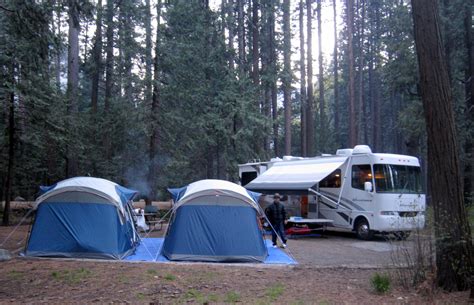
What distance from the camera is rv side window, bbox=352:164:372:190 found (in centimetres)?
1455

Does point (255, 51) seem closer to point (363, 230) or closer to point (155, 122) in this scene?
point (155, 122)

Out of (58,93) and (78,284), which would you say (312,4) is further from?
(78,284)

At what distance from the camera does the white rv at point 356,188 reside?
14.1 meters

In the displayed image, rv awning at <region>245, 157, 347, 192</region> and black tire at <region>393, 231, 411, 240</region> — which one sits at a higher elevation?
rv awning at <region>245, 157, 347, 192</region>

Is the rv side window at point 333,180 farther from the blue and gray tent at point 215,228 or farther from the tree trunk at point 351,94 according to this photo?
the tree trunk at point 351,94

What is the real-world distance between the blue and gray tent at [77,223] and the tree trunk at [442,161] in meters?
7.04

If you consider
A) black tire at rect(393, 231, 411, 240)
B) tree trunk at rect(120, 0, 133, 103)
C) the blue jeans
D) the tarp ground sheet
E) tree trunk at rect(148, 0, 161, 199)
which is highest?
tree trunk at rect(120, 0, 133, 103)

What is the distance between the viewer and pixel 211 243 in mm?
10859

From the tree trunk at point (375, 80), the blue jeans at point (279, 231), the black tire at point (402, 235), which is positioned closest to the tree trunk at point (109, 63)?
the blue jeans at point (279, 231)

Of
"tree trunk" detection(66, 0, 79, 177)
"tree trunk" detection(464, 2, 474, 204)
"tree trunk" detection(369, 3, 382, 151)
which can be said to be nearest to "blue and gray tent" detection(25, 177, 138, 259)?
"tree trunk" detection(66, 0, 79, 177)

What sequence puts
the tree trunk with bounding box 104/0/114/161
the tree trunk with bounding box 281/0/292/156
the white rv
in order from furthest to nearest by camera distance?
the tree trunk with bounding box 281/0/292/156 → the tree trunk with bounding box 104/0/114/161 → the white rv

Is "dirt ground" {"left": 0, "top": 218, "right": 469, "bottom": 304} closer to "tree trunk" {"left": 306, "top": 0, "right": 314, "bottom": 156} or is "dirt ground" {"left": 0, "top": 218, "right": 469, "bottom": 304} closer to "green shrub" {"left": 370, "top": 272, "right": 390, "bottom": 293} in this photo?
"green shrub" {"left": 370, "top": 272, "right": 390, "bottom": 293}

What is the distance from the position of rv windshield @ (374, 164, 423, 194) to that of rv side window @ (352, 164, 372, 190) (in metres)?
0.27

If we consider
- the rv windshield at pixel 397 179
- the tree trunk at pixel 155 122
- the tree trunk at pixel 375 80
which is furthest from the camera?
the tree trunk at pixel 375 80
